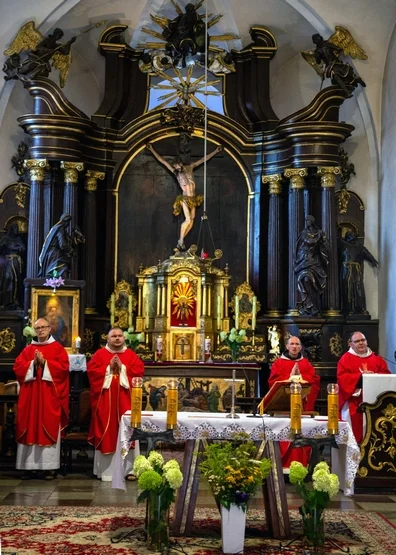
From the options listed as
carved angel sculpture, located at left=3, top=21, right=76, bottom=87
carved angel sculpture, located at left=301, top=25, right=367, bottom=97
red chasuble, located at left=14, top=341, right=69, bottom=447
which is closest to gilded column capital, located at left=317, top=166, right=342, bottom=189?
carved angel sculpture, located at left=301, top=25, right=367, bottom=97

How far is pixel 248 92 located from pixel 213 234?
2.71 m

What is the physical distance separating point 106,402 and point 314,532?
480 cm

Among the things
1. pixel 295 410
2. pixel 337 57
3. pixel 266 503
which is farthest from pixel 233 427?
pixel 337 57

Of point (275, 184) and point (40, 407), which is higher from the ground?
point (275, 184)

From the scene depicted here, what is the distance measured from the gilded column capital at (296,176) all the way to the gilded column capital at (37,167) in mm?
4226

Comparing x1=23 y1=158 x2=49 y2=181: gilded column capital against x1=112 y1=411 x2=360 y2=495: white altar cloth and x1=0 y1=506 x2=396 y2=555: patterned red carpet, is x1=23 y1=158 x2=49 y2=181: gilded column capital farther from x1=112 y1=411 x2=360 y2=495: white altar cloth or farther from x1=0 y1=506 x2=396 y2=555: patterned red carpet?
x1=112 y1=411 x2=360 y2=495: white altar cloth

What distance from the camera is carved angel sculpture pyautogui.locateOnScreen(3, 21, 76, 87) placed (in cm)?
1699

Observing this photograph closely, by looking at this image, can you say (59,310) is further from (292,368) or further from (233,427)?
(233,427)

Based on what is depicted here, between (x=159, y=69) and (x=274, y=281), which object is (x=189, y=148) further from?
(x=274, y=281)

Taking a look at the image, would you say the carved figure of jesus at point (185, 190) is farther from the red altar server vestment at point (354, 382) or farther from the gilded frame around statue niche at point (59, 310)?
the red altar server vestment at point (354, 382)

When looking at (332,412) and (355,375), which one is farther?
(355,375)

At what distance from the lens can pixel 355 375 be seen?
12289 mm

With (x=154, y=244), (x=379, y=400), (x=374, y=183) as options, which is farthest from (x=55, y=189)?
(x=379, y=400)

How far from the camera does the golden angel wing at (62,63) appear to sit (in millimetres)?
17625
